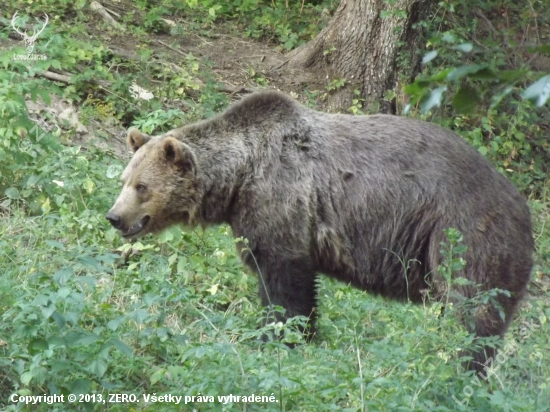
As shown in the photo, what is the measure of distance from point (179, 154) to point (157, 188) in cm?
33

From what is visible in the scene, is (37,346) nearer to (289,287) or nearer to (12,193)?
(289,287)

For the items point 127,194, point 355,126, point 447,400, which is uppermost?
point 355,126

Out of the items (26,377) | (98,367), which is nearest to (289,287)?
(98,367)

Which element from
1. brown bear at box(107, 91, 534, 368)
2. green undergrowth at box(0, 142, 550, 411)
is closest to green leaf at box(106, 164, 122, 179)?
brown bear at box(107, 91, 534, 368)

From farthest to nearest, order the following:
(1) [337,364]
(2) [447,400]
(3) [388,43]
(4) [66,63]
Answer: (3) [388,43] < (4) [66,63] < (1) [337,364] < (2) [447,400]

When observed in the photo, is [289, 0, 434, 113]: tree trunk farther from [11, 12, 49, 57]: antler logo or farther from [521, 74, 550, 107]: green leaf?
[521, 74, 550, 107]: green leaf

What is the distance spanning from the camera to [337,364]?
4.94 metres

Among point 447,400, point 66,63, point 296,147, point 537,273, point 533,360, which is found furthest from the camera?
point 66,63

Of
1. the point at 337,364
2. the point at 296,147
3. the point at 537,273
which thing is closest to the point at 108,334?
the point at 337,364

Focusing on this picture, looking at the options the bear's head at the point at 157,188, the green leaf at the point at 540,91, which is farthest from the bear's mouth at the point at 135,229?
the green leaf at the point at 540,91

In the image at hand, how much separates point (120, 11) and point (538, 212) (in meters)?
6.50

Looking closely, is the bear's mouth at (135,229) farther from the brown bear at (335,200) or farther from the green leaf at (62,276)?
the green leaf at (62,276)

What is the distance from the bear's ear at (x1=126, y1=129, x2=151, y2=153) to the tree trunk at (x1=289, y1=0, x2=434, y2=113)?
449 centimetres

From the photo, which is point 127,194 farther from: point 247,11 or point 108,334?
point 247,11
